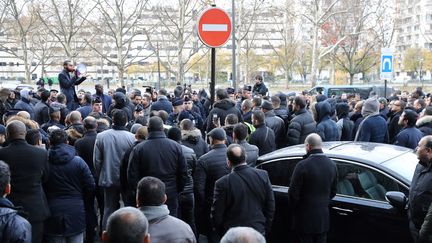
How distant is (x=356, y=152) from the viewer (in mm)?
5902

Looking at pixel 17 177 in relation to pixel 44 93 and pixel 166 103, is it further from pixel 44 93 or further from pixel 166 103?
pixel 166 103

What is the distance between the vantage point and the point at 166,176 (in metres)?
5.72

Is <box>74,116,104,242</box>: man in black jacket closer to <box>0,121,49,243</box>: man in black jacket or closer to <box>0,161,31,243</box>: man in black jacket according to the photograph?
<box>0,121,49,243</box>: man in black jacket

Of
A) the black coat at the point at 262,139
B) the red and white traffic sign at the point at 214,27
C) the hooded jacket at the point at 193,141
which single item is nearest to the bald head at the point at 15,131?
the hooded jacket at the point at 193,141

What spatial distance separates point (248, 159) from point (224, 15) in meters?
2.38

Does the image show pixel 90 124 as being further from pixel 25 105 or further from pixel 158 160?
pixel 25 105

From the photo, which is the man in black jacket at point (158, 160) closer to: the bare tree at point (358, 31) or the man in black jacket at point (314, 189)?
the man in black jacket at point (314, 189)

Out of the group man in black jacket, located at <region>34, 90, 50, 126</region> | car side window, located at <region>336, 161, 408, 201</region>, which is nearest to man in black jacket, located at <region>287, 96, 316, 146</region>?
car side window, located at <region>336, 161, 408, 201</region>

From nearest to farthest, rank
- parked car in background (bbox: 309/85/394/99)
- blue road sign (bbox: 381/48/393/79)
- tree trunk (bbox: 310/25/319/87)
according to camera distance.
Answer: blue road sign (bbox: 381/48/393/79) → parked car in background (bbox: 309/85/394/99) → tree trunk (bbox: 310/25/319/87)

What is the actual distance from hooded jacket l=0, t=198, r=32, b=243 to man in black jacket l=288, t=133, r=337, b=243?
3.01 metres

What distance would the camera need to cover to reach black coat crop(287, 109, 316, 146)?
8.44m

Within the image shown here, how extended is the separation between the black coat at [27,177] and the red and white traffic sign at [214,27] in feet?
10.4

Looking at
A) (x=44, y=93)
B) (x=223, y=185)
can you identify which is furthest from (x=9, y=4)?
(x=223, y=185)

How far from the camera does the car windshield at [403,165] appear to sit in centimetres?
547
